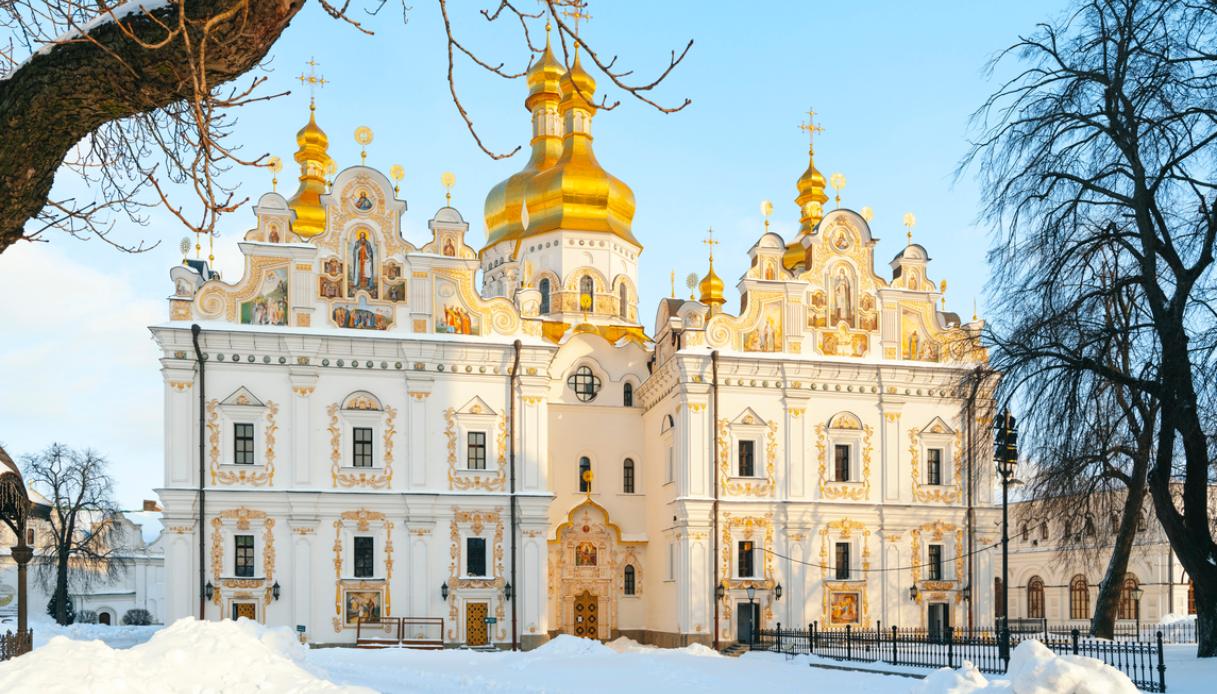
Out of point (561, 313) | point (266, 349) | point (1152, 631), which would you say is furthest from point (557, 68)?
point (1152, 631)

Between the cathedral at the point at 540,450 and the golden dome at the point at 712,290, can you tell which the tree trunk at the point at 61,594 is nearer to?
the cathedral at the point at 540,450

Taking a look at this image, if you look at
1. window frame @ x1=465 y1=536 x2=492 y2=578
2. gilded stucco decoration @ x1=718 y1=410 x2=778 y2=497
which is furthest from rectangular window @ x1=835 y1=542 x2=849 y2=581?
window frame @ x1=465 y1=536 x2=492 y2=578

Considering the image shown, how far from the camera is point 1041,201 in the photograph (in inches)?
739

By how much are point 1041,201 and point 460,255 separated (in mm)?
18697

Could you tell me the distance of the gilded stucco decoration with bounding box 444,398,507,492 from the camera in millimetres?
33375

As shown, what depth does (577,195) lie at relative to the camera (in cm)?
4291

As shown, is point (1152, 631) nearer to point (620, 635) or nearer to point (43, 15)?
point (620, 635)

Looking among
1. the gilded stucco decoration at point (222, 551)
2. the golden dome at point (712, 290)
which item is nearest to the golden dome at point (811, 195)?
the golden dome at point (712, 290)

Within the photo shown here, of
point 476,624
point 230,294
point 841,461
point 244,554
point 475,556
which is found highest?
point 230,294

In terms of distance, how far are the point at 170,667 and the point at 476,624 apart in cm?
1837

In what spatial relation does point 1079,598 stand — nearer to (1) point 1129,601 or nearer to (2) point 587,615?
(1) point 1129,601

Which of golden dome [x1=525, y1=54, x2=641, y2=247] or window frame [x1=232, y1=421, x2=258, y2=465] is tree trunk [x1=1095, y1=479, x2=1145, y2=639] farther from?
golden dome [x1=525, y1=54, x2=641, y2=247]

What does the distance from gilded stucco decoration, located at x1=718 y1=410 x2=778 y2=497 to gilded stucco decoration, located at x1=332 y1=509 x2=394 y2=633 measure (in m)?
9.01

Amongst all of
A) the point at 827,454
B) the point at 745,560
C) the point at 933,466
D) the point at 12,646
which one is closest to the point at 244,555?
the point at 745,560
